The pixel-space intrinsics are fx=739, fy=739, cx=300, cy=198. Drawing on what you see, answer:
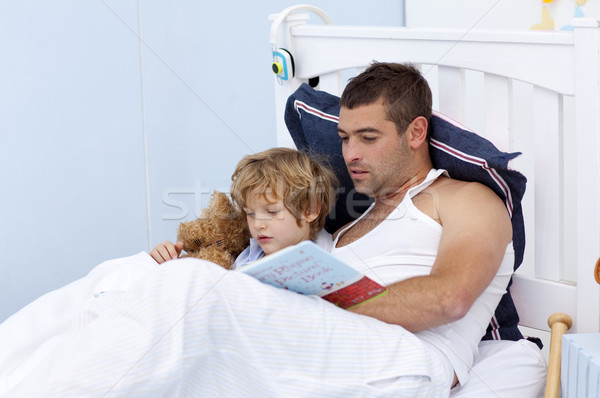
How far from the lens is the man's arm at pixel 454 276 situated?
1258mm

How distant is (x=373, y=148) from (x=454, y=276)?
0.37m

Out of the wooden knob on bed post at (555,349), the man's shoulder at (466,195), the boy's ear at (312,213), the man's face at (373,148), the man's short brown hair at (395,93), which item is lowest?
the wooden knob on bed post at (555,349)

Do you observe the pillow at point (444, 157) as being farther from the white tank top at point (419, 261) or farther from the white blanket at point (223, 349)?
the white blanket at point (223, 349)

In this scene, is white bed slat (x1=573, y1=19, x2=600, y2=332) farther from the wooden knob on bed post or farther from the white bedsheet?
the white bedsheet

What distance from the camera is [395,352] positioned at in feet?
3.87

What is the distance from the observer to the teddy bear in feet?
5.31

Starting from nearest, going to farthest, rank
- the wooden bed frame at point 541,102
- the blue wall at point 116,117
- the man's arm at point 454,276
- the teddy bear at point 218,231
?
the man's arm at point 454,276, the wooden bed frame at point 541,102, the teddy bear at point 218,231, the blue wall at point 116,117

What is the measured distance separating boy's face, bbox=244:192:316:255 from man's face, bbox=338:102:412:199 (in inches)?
6.5

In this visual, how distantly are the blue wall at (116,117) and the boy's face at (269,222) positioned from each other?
827mm

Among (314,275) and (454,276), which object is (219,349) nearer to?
(314,275)

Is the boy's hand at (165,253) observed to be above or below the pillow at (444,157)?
below

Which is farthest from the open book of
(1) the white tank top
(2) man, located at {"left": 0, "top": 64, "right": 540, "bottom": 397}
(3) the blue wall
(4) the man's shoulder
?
(3) the blue wall

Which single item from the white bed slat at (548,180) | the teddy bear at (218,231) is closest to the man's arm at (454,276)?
the white bed slat at (548,180)

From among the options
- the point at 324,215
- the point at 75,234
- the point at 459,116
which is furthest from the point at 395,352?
the point at 75,234
